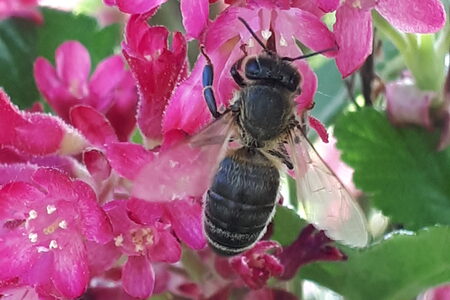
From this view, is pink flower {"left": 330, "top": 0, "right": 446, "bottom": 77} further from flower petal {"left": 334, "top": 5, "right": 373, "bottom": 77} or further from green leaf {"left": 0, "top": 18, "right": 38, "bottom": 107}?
green leaf {"left": 0, "top": 18, "right": 38, "bottom": 107}

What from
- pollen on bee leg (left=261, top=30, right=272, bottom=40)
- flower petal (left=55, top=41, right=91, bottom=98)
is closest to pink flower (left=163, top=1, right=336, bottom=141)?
pollen on bee leg (left=261, top=30, right=272, bottom=40)

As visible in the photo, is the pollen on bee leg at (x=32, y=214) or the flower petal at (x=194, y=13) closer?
the flower petal at (x=194, y=13)

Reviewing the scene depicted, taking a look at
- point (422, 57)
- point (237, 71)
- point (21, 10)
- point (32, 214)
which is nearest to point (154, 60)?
point (237, 71)

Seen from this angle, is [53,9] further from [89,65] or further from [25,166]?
[25,166]

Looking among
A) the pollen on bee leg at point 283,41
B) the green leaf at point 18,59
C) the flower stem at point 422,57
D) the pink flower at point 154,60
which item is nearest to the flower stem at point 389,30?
the flower stem at point 422,57

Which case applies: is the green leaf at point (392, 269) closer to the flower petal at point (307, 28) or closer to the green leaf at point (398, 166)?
the green leaf at point (398, 166)

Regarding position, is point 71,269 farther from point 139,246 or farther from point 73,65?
point 73,65
